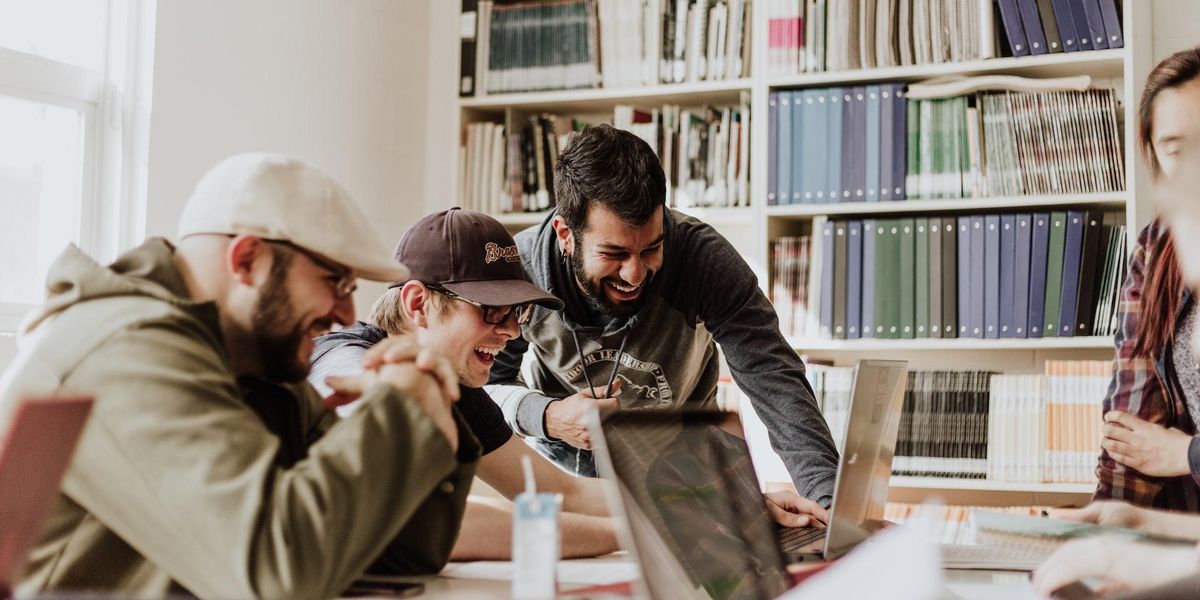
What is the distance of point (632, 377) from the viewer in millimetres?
2471

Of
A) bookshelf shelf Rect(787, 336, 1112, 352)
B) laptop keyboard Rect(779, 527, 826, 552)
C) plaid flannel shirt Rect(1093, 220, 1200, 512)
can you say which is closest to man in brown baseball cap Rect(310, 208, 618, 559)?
laptop keyboard Rect(779, 527, 826, 552)

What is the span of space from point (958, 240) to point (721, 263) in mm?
1100

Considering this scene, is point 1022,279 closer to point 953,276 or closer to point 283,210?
point 953,276

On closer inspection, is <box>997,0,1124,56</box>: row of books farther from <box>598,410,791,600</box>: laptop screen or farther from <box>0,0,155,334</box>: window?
<box>0,0,155,334</box>: window

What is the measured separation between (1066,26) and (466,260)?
1987mm

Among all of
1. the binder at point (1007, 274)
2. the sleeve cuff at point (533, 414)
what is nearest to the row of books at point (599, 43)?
the binder at point (1007, 274)

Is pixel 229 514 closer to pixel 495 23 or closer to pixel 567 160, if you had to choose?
pixel 567 160

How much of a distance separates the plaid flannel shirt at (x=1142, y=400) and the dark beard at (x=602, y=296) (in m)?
0.92

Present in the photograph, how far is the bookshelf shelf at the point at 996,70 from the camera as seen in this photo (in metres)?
3.01

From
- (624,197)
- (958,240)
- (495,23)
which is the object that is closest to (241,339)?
(624,197)

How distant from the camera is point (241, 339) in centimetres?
125

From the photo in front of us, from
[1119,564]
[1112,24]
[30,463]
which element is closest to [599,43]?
[1112,24]

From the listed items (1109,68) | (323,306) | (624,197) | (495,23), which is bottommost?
(323,306)

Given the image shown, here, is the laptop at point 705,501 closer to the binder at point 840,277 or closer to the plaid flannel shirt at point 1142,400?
the plaid flannel shirt at point 1142,400
